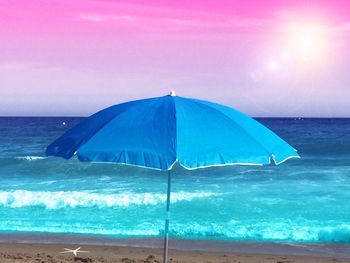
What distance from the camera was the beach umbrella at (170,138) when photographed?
3.91 m

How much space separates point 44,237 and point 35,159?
63.8ft

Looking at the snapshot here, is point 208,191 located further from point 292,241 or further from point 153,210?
point 292,241

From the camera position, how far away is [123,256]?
381 inches

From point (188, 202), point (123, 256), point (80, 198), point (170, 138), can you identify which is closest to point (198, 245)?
point (123, 256)

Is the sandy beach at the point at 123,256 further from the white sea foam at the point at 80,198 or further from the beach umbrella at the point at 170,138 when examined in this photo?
the white sea foam at the point at 80,198

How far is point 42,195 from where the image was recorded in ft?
57.3

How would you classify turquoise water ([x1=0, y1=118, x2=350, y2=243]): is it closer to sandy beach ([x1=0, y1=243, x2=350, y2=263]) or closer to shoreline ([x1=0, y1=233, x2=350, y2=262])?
shoreline ([x1=0, y1=233, x2=350, y2=262])

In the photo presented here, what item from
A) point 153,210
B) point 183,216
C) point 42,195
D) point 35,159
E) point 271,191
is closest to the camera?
point 183,216

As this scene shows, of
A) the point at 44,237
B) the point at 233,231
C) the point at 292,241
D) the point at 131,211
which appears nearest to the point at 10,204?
the point at 131,211

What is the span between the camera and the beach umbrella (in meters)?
3.91

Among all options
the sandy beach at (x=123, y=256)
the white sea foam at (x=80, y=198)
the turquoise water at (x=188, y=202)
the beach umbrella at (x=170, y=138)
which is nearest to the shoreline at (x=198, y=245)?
the sandy beach at (x=123, y=256)

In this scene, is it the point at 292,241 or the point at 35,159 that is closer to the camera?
the point at 292,241

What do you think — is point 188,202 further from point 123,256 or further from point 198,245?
point 123,256

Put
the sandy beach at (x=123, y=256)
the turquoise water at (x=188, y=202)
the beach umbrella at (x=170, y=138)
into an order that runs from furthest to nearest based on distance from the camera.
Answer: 1. the turquoise water at (x=188, y=202)
2. the sandy beach at (x=123, y=256)
3. the beach umbrella at (x=170, y=138)
